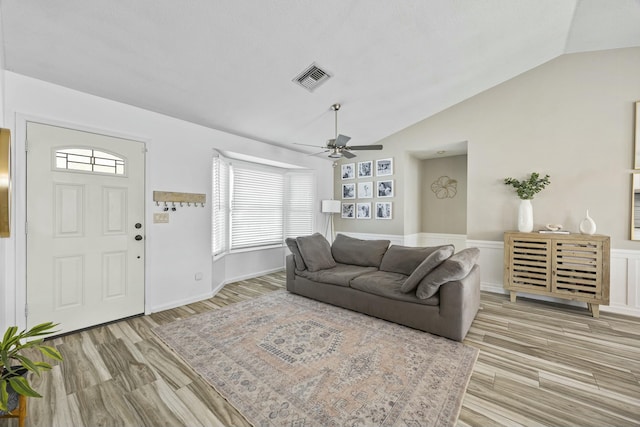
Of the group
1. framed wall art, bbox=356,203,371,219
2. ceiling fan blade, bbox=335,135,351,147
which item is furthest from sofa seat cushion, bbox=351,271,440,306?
framed wall art, bbox=356,203,371,219

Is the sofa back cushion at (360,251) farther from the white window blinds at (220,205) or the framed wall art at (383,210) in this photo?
the white window blinds at (220,205)

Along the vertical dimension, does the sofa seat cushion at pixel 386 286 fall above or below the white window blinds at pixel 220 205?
below

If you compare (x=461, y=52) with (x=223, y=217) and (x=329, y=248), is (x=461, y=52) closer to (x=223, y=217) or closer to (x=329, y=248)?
(x=329, y=248)

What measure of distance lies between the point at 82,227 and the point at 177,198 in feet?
3.40

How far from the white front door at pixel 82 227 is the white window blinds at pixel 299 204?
3.11 metres

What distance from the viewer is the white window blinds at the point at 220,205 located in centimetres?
431

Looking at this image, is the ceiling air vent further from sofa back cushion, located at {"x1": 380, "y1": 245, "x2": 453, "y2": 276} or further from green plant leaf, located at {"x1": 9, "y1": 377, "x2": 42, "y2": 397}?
green plant leaf, located at {"x1": 9, "y1": 377, "x2": 42, "y2": 397}

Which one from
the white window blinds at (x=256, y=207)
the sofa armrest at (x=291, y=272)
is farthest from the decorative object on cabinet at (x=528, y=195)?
the white window blinds at (x=256, y=207)

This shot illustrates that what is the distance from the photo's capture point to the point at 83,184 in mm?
2889

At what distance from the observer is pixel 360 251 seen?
14.0 feet

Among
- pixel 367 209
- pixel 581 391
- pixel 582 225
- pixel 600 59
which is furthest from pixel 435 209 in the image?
pixel 581 391

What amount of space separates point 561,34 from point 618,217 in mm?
2511

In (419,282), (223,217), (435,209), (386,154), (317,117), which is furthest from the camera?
(435,209)

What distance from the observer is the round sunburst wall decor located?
18.9 ft
